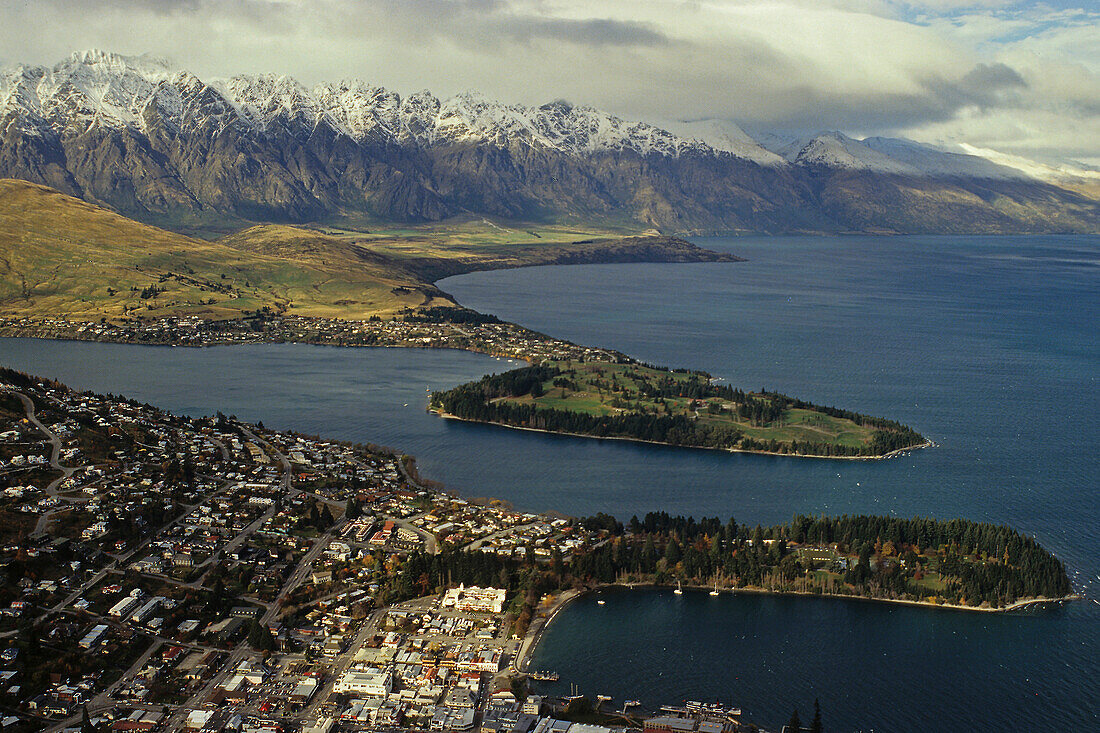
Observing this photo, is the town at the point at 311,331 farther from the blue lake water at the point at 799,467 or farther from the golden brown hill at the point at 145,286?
the blue lake water at the point at 799,467

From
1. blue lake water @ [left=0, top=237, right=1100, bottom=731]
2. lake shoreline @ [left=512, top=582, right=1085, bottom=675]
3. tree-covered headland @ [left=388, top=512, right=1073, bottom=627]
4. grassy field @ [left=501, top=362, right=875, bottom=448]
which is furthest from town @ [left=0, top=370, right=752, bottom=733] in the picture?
grassy field @ [left=501, top=362, right=875, bottom=448]

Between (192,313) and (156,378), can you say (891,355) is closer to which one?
(156,378)

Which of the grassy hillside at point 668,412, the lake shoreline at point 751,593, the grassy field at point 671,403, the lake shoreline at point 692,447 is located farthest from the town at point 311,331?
the lake shoreline at point 751,593

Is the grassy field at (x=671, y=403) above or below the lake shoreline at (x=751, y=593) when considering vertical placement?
above

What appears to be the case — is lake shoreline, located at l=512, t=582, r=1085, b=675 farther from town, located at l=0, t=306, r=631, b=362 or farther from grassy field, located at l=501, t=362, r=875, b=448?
town, located at l=0, t=306, r=631, b=362

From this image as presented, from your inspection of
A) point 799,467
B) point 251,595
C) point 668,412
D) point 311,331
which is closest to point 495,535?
point 251,595

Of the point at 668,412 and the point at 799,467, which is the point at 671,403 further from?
the point at 799,467
